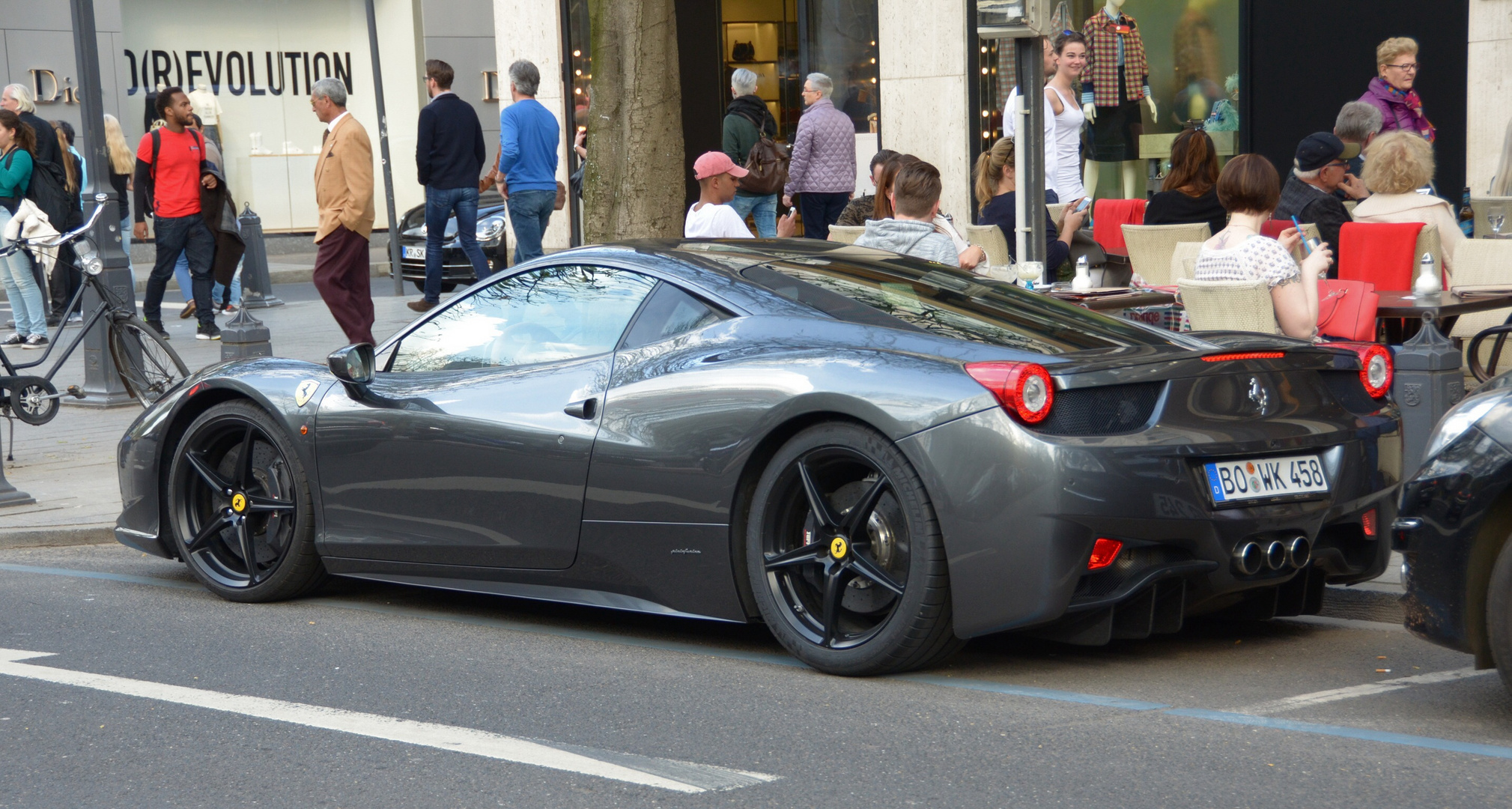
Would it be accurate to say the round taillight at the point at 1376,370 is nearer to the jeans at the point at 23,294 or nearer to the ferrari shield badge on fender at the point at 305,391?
the ferrari shield badge on fender at the point at 305,391

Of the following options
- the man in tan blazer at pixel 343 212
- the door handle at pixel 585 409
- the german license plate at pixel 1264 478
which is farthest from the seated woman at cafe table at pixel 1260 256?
the man in tan blazer at pixel 343 212

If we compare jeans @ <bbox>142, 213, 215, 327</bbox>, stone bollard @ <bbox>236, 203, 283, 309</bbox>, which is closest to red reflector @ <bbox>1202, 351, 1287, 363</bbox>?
jeans @ <bbox>142, 213, 215, 327</bbox>

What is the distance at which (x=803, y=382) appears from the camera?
4.95 meters

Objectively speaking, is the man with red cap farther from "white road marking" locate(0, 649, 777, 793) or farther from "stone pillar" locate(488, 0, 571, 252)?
"stone pillar" locate(488, 0, 571, 252)

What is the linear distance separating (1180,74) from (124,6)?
17.1 m

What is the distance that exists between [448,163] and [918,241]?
7.41 metres

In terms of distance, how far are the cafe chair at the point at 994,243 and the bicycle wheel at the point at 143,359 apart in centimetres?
517

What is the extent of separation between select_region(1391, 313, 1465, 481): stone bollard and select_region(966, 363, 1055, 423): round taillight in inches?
101

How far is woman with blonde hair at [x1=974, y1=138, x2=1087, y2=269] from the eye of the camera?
11.0 metres

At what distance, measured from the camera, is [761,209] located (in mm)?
14461

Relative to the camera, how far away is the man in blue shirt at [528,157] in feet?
45.6

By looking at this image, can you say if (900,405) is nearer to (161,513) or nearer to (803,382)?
(803,382)

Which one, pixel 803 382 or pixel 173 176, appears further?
pixel 173 176

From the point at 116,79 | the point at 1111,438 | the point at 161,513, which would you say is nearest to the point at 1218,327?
the point at 1111,438
